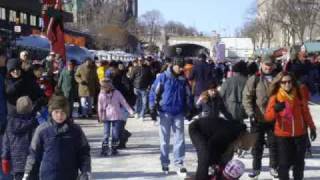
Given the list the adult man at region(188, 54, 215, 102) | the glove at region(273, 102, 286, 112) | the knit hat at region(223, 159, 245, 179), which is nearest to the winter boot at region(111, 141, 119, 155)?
the glove at region(273, 102, 286, 112)

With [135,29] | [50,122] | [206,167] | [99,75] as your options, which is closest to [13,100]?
[50,122]

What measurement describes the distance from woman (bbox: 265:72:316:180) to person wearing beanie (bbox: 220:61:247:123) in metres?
2.54

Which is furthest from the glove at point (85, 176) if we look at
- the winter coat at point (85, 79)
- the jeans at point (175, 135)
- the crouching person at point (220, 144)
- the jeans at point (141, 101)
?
the jeans at point (141, 101)

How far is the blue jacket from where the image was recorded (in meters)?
10.5

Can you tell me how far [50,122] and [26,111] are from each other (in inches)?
73.6

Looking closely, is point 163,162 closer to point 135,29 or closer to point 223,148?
point 223,148

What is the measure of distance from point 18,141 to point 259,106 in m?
3.76

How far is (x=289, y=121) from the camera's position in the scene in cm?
883

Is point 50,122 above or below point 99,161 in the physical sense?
above

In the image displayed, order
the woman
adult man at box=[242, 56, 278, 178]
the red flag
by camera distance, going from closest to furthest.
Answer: the woman
adult man at box=[242, 56, 278, 178]
the red flag

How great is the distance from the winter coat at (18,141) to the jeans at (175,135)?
2.79 m

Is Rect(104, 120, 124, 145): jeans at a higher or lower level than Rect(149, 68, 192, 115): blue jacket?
lower

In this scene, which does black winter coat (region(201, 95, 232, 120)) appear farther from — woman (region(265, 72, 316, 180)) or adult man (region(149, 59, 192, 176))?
woman (region(265, 72, 316, 180))

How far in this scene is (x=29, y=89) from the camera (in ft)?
29.2
